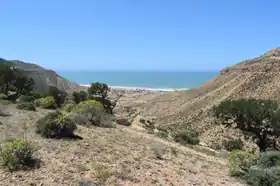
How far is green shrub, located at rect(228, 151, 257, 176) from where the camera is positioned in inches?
484

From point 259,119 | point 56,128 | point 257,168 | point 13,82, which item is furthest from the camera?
point 13,82

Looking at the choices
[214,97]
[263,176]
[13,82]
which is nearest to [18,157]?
[263,176]

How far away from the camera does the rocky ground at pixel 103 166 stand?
27.8ft

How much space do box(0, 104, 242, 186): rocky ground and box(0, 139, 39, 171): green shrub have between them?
13.5 inches

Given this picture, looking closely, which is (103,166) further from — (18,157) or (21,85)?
(21,85)

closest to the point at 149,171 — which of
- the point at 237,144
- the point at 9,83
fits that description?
the point at 237,144

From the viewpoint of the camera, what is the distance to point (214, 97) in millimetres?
60500

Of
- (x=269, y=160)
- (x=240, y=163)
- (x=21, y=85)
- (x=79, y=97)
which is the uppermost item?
(x=21, y=85)

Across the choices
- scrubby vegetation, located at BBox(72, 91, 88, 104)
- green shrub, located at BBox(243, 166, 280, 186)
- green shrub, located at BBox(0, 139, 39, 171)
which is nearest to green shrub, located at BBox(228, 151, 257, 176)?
green shrub, located at BBox(243, 166, 280, 186)

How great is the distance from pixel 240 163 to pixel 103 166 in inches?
233

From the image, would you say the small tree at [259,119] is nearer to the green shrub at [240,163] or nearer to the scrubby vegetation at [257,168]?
the green shrub at [240,163]

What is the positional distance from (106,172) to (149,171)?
180 centimetres

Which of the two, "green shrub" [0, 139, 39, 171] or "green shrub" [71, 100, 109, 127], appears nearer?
"green shrub" [0, 139, 39, 171]

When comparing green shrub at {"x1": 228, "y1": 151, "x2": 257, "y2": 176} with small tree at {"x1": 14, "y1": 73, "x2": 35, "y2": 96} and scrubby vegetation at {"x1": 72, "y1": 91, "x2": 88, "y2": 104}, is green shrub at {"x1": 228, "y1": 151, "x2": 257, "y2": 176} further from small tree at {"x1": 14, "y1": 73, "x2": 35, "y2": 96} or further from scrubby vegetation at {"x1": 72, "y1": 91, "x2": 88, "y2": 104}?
small tree at {"x1": 14, "y1": 73, "x2": 35, "y2": 96}
